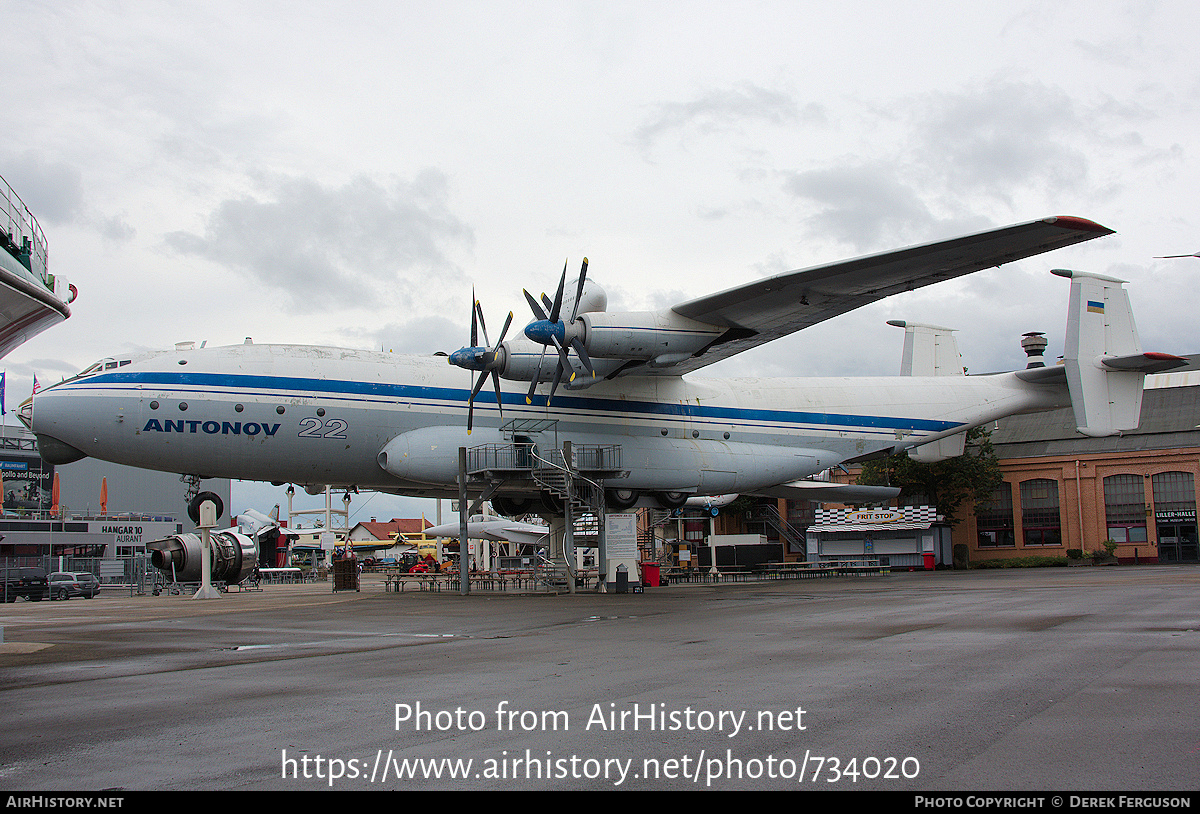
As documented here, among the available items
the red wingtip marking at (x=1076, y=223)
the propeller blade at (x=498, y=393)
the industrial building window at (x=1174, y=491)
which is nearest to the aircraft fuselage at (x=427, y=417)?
the propeller blade at (x=498, y=393)

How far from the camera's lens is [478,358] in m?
25.6

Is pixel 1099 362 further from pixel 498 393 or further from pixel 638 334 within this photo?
pixel 498 393

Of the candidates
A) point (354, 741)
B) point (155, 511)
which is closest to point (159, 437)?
point (354, 741)

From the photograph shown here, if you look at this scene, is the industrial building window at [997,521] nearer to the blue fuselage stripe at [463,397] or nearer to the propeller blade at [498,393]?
the blue fuselage stripe at [463,397]

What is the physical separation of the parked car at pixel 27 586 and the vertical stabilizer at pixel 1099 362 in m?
44.3

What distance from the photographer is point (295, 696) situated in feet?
26.9

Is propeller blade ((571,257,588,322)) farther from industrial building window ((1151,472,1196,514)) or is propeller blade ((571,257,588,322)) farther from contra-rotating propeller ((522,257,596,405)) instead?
industrial building window ((1151,472,1196,514))

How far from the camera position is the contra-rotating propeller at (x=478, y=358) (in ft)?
84.2

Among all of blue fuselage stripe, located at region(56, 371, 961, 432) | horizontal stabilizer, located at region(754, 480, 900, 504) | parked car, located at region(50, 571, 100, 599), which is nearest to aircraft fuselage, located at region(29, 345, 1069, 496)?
blue fuselage stripe, located at region(56, 371, 961, 432)

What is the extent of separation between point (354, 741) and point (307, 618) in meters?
14.4

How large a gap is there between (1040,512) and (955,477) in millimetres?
7207

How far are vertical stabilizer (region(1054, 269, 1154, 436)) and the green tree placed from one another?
84.1 feet

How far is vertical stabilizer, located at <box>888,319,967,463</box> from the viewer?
119 ft

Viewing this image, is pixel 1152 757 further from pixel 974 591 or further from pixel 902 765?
pixel 974 591
